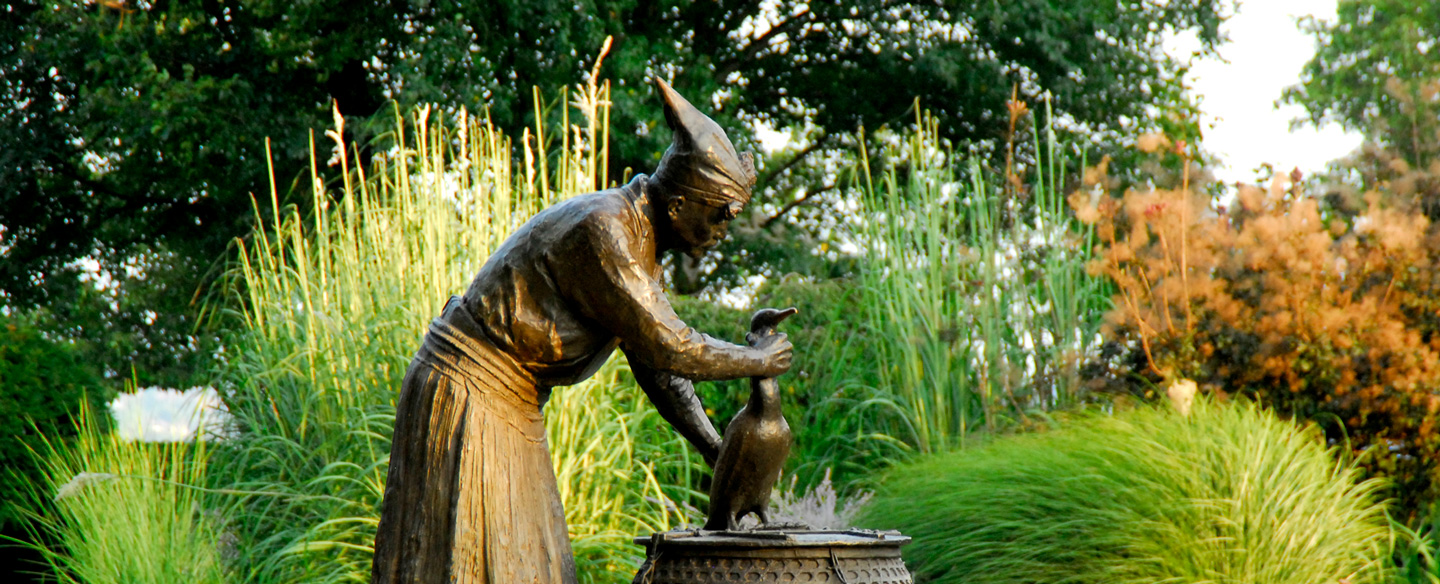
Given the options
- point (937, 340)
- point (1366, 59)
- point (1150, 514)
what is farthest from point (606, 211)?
point (1366, 59)

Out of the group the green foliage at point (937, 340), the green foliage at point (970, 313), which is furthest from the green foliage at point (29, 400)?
the green foliage at point (970, 313)

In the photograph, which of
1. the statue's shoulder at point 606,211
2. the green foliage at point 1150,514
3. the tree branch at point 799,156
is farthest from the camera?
the tree branch at point 799,156

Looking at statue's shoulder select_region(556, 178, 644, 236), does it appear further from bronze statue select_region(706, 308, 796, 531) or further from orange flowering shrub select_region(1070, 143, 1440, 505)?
orange flowering shrub select_region(1070, 143, 1440, 505)

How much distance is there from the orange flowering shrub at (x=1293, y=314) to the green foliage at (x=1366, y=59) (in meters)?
16.1

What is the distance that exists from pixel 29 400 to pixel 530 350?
20.5ft

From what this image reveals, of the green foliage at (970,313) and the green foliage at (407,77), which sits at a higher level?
the green foliage at (407,77)

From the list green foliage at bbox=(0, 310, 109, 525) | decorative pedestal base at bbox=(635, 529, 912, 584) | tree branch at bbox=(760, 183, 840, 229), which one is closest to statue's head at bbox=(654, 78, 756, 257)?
decorative pedestal base at bbox=(635, 529, 912, 584)

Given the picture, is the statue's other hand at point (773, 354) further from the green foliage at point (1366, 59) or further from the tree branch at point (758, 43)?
the green foliage at point (1366, 59)

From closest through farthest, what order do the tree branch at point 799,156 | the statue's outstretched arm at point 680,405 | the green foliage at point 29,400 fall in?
the statue's outstretched arm at point 680,405, the green foliage at point 29,400, the tree branch at point 799,156

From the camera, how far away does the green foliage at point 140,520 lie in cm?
514

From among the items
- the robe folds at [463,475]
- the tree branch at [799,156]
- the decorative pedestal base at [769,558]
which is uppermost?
the tree branch at [799,156]

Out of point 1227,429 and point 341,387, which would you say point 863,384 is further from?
point 341,387

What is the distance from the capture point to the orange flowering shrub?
583 cm

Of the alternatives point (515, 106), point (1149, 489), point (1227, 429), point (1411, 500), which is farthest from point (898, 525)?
point (515, 106)
